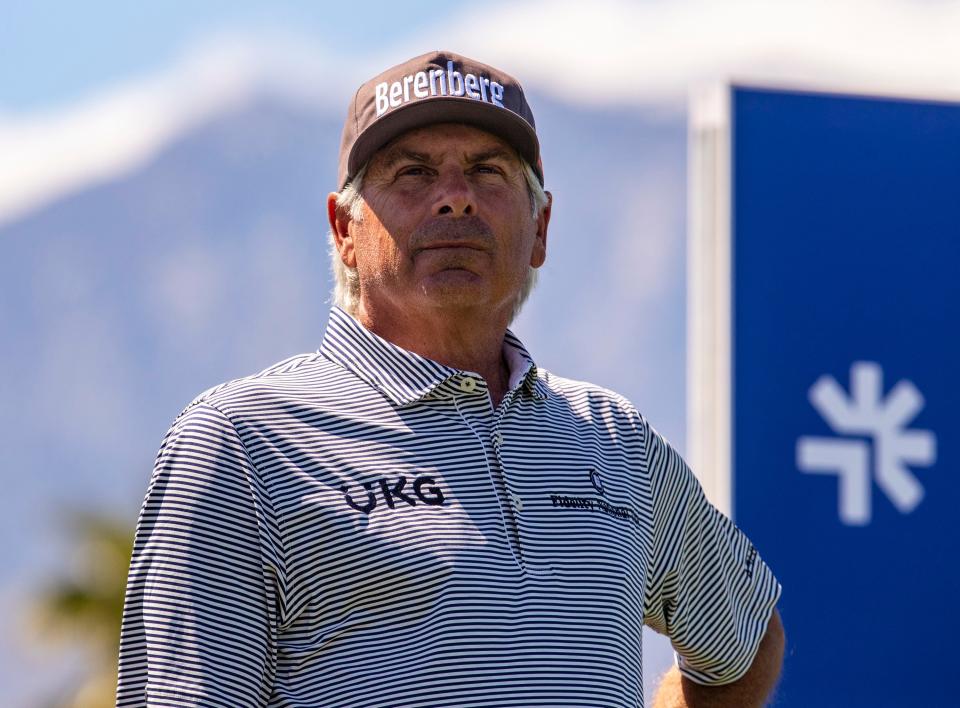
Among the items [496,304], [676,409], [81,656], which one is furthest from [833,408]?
[676,409]

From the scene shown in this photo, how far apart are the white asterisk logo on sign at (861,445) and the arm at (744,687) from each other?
151 cm

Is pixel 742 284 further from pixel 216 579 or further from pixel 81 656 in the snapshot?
pixel 81 656

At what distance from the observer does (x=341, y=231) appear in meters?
3.30

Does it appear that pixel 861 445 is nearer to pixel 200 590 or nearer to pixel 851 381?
pixel 851 381

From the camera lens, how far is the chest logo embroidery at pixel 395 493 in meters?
2.80

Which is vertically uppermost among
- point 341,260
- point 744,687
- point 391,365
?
point 341,260

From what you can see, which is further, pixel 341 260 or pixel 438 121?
pixel 341 260

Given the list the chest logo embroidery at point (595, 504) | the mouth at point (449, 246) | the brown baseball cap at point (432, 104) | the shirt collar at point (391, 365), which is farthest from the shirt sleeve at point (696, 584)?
the brown baseball cap at point (432, 104)

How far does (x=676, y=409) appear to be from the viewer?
162 feet

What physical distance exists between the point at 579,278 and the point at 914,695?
60146mm

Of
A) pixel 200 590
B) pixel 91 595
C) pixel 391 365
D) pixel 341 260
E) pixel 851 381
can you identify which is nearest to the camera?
pixel 200 590

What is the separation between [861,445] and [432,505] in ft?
7.92

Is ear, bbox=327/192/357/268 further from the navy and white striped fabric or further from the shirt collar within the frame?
the navy and white striped fabric

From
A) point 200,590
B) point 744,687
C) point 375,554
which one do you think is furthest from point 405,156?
point 744,687
